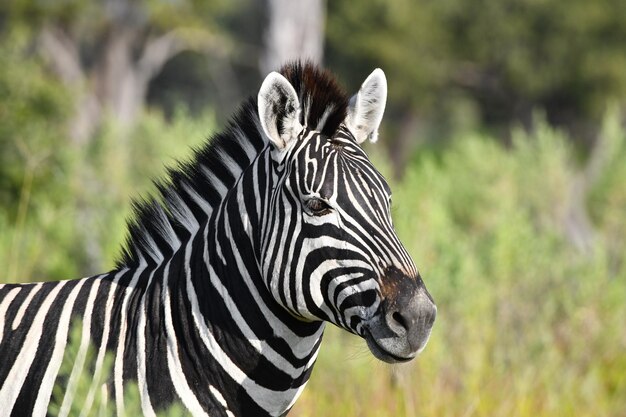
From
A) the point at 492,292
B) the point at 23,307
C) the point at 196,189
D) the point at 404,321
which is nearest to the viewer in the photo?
the point at 404,321

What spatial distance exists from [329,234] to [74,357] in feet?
3.24

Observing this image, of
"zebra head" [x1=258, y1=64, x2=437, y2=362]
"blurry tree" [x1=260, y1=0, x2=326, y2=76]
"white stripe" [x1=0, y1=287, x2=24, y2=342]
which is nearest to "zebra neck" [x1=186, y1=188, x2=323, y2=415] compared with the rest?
"zebra head" [x1=258, y1=64, x2=437, y2=362]

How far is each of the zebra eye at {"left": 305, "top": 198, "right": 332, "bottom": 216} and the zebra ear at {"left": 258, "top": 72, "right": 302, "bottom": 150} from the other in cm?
28

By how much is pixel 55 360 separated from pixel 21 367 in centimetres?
13

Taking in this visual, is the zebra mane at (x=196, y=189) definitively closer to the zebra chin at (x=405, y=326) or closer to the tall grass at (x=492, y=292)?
the tall grass at (x=492, y=292)

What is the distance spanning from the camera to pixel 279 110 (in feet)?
11.5

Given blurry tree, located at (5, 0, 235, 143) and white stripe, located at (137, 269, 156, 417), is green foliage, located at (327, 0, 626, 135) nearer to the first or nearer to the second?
blurry tree, located at (5, 0, 235, 143)

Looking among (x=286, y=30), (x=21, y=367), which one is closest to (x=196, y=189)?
(x=21, y=367)

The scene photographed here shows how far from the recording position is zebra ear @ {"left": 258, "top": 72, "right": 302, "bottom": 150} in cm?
344

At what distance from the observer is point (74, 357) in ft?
11.0

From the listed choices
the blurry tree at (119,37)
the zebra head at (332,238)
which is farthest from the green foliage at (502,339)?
the blurry tree at (119,37)

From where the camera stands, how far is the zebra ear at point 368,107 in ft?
12.2

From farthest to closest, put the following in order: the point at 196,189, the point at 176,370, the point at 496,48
A: the point at 496,48 → the point at 196,189 → the point at 176,370

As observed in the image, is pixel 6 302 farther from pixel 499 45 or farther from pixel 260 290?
pixel 499 45
